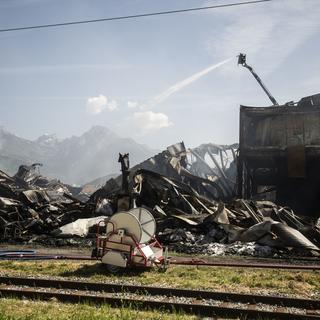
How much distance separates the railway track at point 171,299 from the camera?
664 cm

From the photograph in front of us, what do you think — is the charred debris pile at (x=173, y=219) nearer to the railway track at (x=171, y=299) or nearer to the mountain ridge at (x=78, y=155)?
the railway track at (x=171, y=299)

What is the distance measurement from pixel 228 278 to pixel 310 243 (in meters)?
5.43

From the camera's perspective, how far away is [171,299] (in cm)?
745

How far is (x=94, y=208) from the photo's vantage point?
1878 cm

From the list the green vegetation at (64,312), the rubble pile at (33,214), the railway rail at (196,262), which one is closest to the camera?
the green vegetation at (64,312)

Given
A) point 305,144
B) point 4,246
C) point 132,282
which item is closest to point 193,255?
point 132,282

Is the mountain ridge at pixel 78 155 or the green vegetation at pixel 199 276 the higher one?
the mountain ridge at pixel 78 155

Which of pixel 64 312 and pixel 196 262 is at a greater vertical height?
pixel 196 262

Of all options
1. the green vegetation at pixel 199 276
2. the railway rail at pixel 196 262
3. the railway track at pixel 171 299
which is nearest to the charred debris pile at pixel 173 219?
the railway rail at pixel 196 262

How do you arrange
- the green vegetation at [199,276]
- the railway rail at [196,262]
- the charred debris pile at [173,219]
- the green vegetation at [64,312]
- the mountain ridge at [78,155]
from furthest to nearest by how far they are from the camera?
the mountain ridge at [78,155]
the charred debris pile at [173,219]
the railway rail at [196,262]
the green vegetation at [199,276]
the green vegetation at [64,312]

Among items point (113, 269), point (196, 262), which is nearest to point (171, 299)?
point (113, 269)

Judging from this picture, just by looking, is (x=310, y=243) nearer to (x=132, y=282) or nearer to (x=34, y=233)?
(x=132, y=282)

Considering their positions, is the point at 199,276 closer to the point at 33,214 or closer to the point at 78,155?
the point at 33,214

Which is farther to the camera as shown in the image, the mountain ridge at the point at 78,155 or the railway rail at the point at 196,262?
the mountain ridge at the point at 78,155
